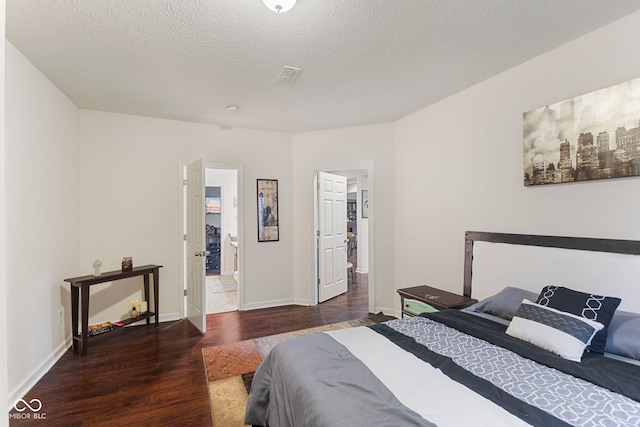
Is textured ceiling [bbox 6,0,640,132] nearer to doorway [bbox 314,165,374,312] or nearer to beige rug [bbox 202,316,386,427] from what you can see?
doorway [bbox 314,165,374,312]

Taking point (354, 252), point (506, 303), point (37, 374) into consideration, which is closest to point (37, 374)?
point (37, 374)

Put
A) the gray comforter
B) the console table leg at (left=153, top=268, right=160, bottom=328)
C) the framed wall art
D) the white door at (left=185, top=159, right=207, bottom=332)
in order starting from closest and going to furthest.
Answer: the gray comforter, the white door at (left=185, top=159, right=207, bottom=332), the console table leg at (left=153, top=268, right=160, bottom=328), the framed wall art

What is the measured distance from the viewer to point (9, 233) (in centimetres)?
211

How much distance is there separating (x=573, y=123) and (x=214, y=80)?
289 centimetres

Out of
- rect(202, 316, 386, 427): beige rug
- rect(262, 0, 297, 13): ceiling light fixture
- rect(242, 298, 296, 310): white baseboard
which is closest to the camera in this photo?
rect(262, 0, 297, 13): ceiling light fixture

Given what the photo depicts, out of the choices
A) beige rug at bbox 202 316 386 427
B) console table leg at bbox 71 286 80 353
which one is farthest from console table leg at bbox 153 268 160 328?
beige rug at bbox 202 316 386 427

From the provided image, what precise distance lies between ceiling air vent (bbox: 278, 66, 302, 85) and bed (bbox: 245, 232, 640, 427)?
2100 mm

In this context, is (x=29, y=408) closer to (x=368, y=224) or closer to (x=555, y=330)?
(x=555, y=330)

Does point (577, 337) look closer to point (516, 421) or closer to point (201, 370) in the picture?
point (516, 421)

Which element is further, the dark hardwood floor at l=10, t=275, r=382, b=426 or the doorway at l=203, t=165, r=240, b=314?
the doorway at l=203, t=165, r=240, b=314

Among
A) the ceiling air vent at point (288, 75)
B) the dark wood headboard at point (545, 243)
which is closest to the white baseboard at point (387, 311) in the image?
the dark wood headboard at point (545, 243)

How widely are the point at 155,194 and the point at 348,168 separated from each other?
2.58 m

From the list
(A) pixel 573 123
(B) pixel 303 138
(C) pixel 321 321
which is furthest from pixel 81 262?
(A) pixel 573 123

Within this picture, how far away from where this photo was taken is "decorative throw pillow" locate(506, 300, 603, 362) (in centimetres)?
153
